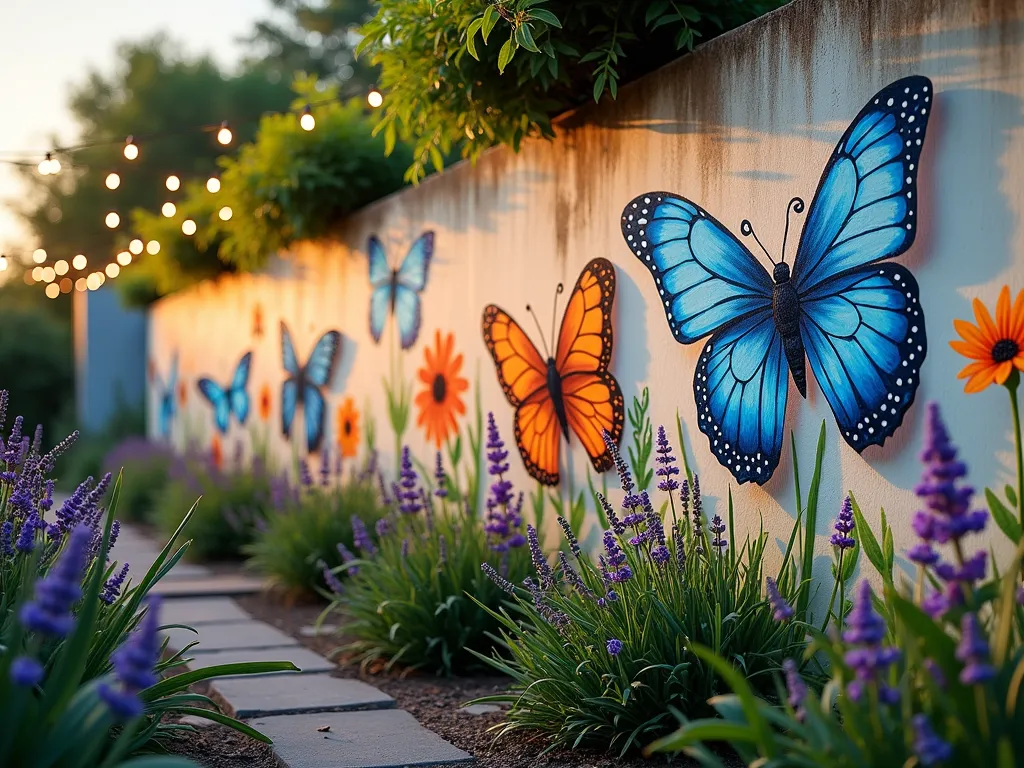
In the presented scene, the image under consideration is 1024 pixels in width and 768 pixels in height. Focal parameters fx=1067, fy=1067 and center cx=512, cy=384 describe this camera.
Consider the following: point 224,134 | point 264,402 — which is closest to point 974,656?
point 224,134

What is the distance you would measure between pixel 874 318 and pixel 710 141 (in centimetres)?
101

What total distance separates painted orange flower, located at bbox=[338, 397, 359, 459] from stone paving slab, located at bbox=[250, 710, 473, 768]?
3371 millimetres

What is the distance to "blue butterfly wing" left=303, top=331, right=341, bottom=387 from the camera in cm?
718

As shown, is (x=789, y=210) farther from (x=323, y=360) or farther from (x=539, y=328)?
(x=323, y=360)

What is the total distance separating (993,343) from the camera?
2.55m

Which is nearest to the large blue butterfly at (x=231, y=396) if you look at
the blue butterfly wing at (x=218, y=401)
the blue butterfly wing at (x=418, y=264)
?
the blue butterfly wing at (x=218, y=401)

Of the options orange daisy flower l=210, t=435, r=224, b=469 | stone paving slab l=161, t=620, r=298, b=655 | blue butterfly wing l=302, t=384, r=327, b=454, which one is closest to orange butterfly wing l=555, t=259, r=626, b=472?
stone paving slab l=161, t=620, r=298, b=655

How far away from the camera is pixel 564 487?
4508 millimetres

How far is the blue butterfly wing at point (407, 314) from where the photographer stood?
5957 millimetres

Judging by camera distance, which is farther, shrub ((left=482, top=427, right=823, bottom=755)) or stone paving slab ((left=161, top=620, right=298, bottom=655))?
stone paving slab ((left=161, top=620, right=298, bottom=655))

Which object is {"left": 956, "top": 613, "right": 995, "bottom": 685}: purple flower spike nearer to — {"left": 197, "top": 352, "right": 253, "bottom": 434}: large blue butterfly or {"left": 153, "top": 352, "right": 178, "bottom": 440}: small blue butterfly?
{"left": 197, "top": 352, "right": 253, "bottom": 434}: large blue butterfly

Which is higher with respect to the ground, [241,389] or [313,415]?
[241,389]

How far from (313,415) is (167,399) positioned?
5.75 metres

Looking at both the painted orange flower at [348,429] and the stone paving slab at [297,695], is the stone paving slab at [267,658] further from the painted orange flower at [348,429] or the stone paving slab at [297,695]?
the painted orange flower at [348,429]
